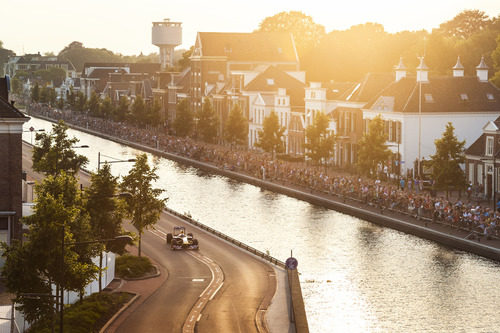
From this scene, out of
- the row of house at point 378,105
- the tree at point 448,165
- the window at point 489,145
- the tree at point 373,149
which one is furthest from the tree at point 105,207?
the tree at point 373,149

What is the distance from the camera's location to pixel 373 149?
10138cm

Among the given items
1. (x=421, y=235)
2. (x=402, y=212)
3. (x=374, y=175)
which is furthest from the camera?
(x=374, y=175)

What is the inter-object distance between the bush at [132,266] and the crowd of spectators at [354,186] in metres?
23.6

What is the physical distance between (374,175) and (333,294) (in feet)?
143

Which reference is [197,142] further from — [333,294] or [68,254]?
[68,254]

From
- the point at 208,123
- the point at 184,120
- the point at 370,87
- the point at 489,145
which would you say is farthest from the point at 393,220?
the point at 184,120

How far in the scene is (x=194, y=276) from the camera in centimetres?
6050

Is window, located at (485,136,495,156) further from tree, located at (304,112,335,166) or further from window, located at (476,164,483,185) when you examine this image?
tree, located at (304,112,335,166)

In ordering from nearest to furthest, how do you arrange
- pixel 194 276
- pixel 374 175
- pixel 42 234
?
pixel 42 234, pixel 194 276, pixel 374 175

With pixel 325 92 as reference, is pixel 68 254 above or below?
below

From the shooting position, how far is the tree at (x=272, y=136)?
421ft

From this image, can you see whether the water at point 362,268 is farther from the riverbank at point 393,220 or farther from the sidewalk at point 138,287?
the sidewalk at point 138,287

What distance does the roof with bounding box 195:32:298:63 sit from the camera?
18112cm

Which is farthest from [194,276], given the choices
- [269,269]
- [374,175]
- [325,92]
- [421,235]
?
[325,92]
